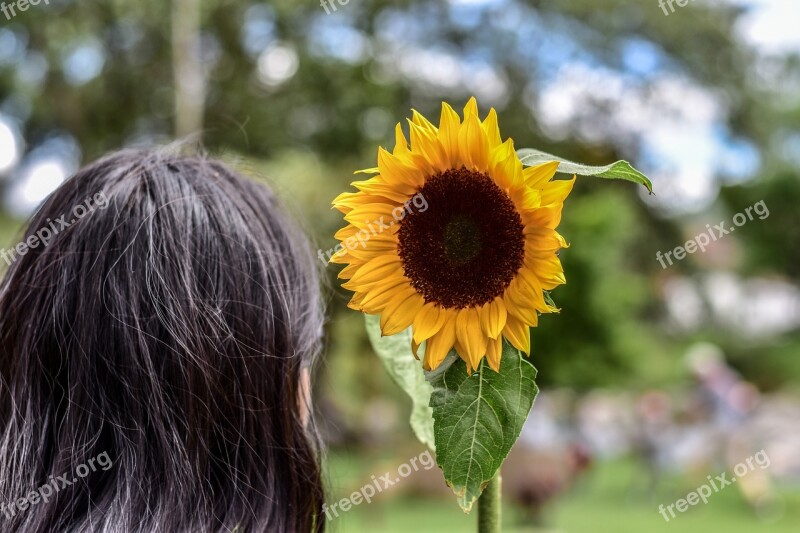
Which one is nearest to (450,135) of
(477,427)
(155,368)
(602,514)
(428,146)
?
(428,146)

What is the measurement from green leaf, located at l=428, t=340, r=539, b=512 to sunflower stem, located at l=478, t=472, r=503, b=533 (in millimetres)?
69

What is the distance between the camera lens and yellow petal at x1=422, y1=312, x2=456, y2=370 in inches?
28.6

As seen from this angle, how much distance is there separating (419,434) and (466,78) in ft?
48.7

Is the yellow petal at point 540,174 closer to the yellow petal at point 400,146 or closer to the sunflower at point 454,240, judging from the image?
the sunflower at point 454,240

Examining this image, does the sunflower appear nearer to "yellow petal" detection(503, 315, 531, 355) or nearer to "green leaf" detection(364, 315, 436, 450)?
"yellow petal" detection(503, 315, 531, 355)

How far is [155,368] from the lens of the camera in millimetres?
1028

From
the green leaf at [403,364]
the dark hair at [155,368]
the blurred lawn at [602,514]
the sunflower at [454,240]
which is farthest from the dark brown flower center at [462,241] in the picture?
the blurred lawn at [602,514]

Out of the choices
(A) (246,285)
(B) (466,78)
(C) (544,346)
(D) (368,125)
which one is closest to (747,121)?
(B) (466,78)

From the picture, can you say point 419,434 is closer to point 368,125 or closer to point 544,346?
point 544,346

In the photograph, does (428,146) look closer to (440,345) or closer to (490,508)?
(440,345)

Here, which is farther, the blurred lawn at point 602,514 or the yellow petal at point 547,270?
the blurred lawn at point 602,514

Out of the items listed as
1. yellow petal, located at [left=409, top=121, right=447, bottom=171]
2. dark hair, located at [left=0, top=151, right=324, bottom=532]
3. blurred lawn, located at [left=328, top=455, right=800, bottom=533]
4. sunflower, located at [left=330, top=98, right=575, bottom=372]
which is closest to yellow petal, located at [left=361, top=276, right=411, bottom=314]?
sunflower, located at [left=330, top=98, right=575, bottom=372]

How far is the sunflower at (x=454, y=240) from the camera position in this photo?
72 centimetres

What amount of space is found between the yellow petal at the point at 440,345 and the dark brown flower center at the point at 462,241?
0.02 m
